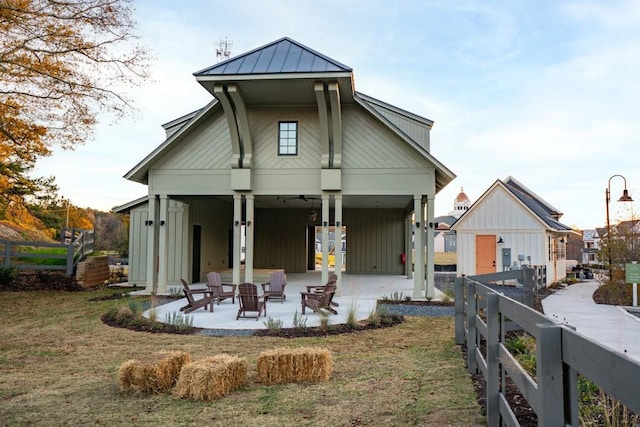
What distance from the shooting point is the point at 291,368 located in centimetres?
521

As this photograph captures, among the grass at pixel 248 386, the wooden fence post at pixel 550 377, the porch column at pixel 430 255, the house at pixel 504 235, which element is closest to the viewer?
the wooden fence post at pixel 550 377

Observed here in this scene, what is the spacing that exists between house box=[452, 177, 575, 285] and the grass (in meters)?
12.9

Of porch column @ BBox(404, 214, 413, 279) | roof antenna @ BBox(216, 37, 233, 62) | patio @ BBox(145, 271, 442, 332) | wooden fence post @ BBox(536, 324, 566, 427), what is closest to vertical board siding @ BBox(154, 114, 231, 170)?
patio @ BBox(145, 271, 442, 332)

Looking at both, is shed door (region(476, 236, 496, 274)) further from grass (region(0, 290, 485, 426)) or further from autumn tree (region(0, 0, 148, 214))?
autumn tree (region(0, 0, 148, 214))

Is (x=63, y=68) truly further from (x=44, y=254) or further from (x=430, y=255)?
(x=430, y=255)

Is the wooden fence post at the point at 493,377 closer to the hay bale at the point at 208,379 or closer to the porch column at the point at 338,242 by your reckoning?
the hay bale at the point at 208,379

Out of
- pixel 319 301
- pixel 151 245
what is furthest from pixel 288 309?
pixel 151 245

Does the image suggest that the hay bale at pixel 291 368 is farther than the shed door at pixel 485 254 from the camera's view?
No

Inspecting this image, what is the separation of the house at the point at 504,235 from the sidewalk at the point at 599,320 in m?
5.28

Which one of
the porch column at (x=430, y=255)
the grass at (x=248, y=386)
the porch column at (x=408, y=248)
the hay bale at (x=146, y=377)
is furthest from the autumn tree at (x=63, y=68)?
the porch column at (x=408, y=248)

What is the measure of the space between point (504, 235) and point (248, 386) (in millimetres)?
17800

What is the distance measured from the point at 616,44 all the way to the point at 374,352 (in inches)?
444

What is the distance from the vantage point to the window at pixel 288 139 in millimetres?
13758

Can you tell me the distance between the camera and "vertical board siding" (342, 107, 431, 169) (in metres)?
13.3
